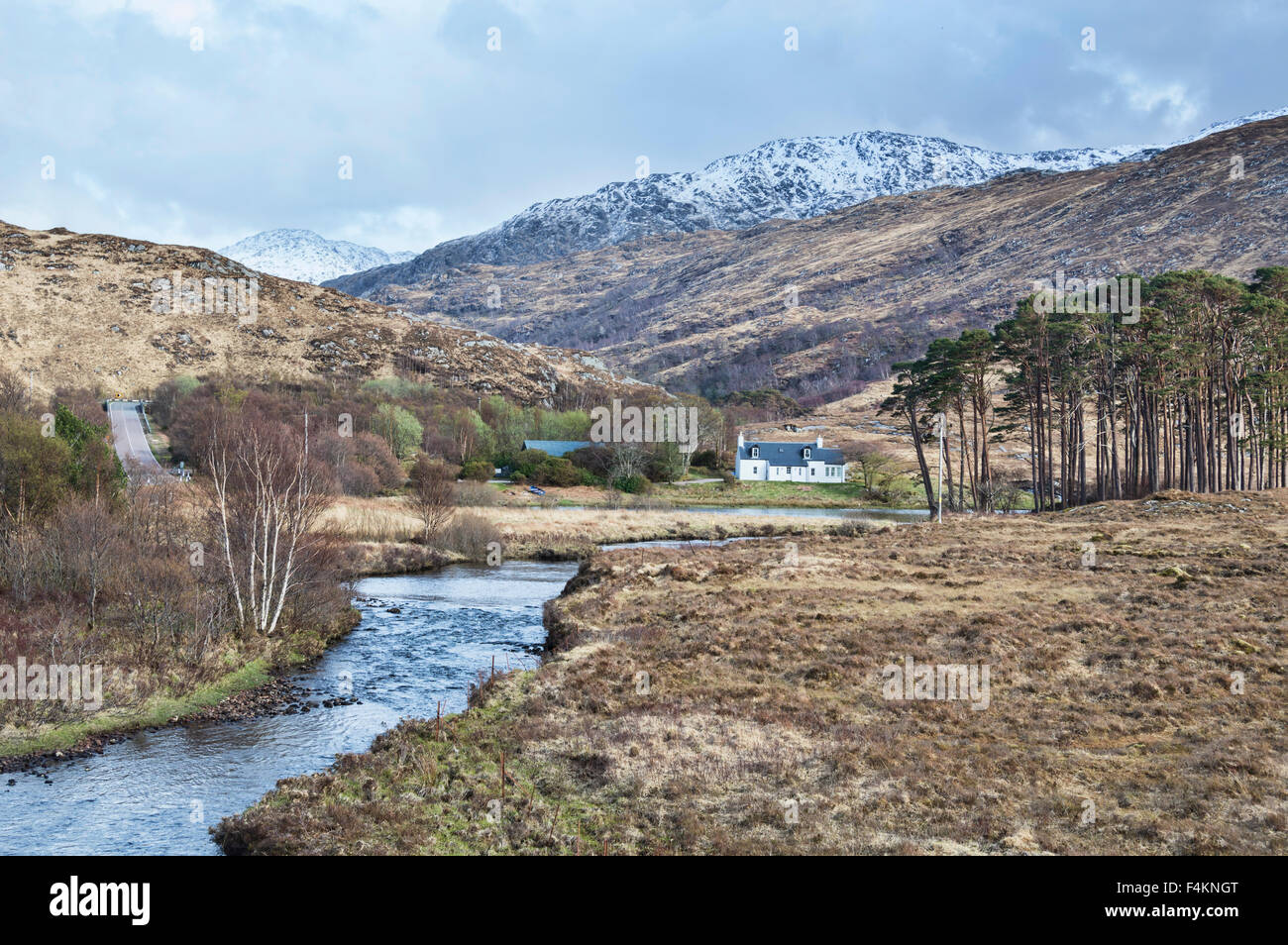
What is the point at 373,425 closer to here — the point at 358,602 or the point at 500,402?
the point at 500,402

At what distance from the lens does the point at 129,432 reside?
95.2 meters

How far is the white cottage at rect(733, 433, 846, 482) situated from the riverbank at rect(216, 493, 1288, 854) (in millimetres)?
78436

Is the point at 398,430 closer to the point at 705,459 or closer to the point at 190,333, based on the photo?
the point at 705,459

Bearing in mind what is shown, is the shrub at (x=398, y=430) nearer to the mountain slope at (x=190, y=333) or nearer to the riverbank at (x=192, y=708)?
the mountain slope at (x=190, y=333)

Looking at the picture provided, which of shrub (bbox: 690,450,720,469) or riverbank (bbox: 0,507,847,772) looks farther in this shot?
shrub (bbox: 690,450,720,469)

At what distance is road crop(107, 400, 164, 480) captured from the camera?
75500 millimetres

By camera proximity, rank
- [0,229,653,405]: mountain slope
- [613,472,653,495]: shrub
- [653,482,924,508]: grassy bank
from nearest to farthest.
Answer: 1. [653,482,924,508]: grassy bank
2. [613,472,653,495]: shrub
3. [0,229,653,405]: mountain slope

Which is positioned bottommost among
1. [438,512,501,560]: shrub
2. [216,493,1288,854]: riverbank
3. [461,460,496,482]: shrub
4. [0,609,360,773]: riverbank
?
[0,609,360,773]: riverbank

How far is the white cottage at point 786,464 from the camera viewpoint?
362 feet

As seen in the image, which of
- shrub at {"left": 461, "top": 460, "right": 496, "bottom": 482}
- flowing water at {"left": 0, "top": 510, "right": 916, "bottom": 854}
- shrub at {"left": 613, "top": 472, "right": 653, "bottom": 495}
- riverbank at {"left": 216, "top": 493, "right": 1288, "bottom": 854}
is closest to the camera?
riverbank at {"left": 216, "top": 493, "right": 1288, "bottom": 854}

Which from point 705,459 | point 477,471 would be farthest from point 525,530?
point 705,459

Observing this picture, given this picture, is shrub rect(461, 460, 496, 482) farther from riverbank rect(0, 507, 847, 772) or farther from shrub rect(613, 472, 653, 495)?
riverbank rect(0, 507, 847, 772)

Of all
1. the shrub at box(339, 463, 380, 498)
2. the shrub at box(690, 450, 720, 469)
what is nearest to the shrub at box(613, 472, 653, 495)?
the shrub at box(690, 450, 720, 469)

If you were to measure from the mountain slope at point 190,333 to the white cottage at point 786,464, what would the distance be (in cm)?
5414
